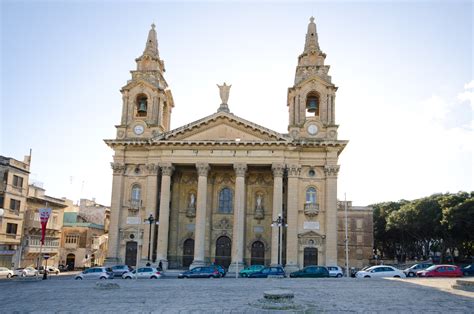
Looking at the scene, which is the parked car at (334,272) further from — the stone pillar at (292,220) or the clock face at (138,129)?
the clock face at (138,129)

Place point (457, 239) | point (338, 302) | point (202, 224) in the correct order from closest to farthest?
point (338, 302) → point (202, 224) → point (457, 239)

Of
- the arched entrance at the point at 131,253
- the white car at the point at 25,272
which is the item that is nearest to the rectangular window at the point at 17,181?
the white car at the point at 25,272

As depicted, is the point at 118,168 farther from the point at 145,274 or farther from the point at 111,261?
the point at 145,274

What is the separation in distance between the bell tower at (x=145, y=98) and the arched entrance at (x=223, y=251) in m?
12.7

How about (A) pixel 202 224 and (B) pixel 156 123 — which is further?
(B) pixel 156 123

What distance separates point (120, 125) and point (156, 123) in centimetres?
367

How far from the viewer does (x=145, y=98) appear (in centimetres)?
4950

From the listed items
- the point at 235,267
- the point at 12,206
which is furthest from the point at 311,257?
the point at 12,206

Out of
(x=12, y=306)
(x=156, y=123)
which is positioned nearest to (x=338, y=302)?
(x=12, y=306)

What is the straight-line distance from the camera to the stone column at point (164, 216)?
4306 cm

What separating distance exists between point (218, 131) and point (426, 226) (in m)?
35.3

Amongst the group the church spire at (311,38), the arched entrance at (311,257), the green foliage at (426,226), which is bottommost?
the arched entrance at (311,257)

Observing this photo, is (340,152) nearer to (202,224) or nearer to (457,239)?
(202,224)

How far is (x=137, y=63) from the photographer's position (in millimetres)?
50219
